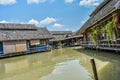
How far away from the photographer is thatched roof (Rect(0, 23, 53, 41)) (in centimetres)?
2711

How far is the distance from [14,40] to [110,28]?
18460 mm

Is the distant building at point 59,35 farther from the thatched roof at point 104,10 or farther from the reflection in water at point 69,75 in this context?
the reflection in water at point 69,75

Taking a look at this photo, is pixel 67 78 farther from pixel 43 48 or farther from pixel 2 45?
pixel 43 48

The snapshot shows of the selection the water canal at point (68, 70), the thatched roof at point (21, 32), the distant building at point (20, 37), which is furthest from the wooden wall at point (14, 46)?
the water canal at point (68, 70)

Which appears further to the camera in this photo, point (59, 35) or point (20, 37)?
point (59, 35)

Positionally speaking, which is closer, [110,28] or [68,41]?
[110,28]

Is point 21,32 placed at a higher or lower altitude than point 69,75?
higher

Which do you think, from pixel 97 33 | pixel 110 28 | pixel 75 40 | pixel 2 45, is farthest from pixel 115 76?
pixel 75 40

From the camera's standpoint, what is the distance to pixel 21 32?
2988cm

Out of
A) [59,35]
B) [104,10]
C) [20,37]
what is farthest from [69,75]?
[59,35]

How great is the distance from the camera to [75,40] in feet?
150

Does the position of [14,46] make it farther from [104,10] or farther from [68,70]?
[68,70]

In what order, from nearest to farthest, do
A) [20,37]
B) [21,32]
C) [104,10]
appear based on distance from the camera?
[104,10] < [20,37] < [21,32]

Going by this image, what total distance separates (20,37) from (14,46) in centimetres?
A: 190
